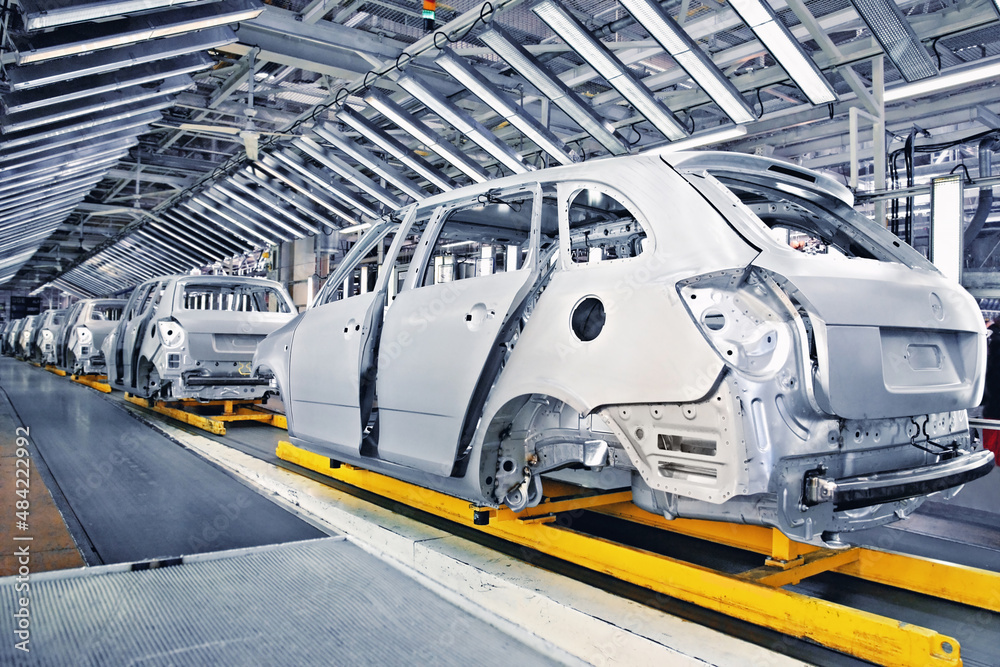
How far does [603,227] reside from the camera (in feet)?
12.5

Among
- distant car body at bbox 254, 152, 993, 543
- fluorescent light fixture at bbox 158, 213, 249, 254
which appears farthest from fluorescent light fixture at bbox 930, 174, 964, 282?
fluorescent light fixture at bbox 158, 213, 249, 254

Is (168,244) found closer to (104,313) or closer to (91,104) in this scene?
(104,313)

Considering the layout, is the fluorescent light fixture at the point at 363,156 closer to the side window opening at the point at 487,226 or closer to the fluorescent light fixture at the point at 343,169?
the fluorescent light fixture at the point at 343,169

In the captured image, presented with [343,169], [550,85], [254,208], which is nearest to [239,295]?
[343,169]

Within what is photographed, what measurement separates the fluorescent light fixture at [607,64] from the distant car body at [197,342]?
4.02 m

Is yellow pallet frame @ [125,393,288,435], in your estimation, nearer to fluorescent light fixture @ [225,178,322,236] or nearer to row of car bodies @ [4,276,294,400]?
row of car bodies @ [4,276,294,400]

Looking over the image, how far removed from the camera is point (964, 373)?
108 inches

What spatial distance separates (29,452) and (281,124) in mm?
6019

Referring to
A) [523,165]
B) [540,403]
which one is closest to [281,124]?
[523,165]

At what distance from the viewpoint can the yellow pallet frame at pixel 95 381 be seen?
40.7 ft

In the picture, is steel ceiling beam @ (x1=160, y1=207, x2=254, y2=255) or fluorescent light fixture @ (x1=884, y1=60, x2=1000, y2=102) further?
steel ceiling beam @ (x1=160, y1=207, x2=254, y2=255)

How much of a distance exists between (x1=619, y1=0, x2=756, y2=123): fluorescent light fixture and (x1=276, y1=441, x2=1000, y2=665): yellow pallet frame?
3955mm

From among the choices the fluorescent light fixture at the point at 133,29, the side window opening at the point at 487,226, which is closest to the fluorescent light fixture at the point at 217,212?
the fluorescent light fixture at the point at 133,29

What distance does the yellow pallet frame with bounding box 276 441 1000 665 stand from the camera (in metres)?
2.29
